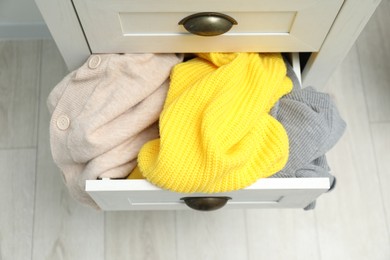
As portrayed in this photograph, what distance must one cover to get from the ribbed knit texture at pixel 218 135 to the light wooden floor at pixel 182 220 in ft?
1.36

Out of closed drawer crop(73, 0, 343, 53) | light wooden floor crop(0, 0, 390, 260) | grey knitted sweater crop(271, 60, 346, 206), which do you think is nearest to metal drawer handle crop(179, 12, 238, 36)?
closed drawer crop(73, 0, 343, 53)

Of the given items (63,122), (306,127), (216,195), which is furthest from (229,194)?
(63,122)

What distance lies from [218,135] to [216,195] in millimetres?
112

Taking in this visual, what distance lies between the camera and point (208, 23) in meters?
0.60

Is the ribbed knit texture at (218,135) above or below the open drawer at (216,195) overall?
above

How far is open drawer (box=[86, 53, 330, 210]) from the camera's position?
0.61 meters

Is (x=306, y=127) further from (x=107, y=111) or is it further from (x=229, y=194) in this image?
(x=107, y=111)

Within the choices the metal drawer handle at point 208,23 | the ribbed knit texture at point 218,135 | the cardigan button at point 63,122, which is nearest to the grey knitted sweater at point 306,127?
the ribbed knit texture at point 218,135

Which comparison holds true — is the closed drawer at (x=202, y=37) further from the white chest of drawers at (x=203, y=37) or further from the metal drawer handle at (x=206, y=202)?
the metal drawer handle at (x=206, y=202)

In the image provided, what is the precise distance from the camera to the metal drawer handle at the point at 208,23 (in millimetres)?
604

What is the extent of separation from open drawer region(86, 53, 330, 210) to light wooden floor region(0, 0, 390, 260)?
27 centimetres

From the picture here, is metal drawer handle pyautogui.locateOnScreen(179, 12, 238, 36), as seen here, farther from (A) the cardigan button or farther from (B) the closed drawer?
(A) the cardigan button

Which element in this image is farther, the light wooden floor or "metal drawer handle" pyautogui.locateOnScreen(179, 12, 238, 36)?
the light wooden floor

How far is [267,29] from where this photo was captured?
0.66 meters
